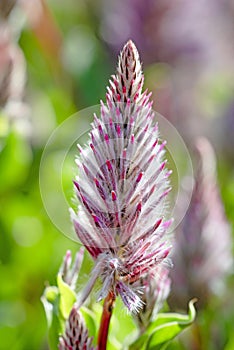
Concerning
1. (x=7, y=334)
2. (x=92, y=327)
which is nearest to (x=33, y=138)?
(x=7, y=334)

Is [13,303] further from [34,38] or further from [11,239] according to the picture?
[34,38]

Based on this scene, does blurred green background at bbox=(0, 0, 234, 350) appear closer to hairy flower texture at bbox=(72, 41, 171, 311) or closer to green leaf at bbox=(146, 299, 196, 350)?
green leaf at bbox=(146, 299, 196, 350)

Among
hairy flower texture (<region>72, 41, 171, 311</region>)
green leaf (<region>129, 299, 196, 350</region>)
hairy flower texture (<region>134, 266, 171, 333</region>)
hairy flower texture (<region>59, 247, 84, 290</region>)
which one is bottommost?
green leaf (<region>129, 299, 196, 350</region>)

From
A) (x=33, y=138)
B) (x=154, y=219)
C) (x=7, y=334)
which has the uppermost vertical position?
(x=33, y=138)

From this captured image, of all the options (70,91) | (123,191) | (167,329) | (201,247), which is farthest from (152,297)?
(70,91)

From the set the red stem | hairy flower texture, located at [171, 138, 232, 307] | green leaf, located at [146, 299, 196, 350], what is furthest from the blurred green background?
the red stem

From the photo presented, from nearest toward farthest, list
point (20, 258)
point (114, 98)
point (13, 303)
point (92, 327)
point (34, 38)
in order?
point (114, 98) < point (92, 327) < point (13, 303) < point (20, 258) < point (34, 38)

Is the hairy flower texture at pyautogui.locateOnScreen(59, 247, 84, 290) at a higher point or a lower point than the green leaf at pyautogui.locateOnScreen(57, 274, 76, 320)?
higher
